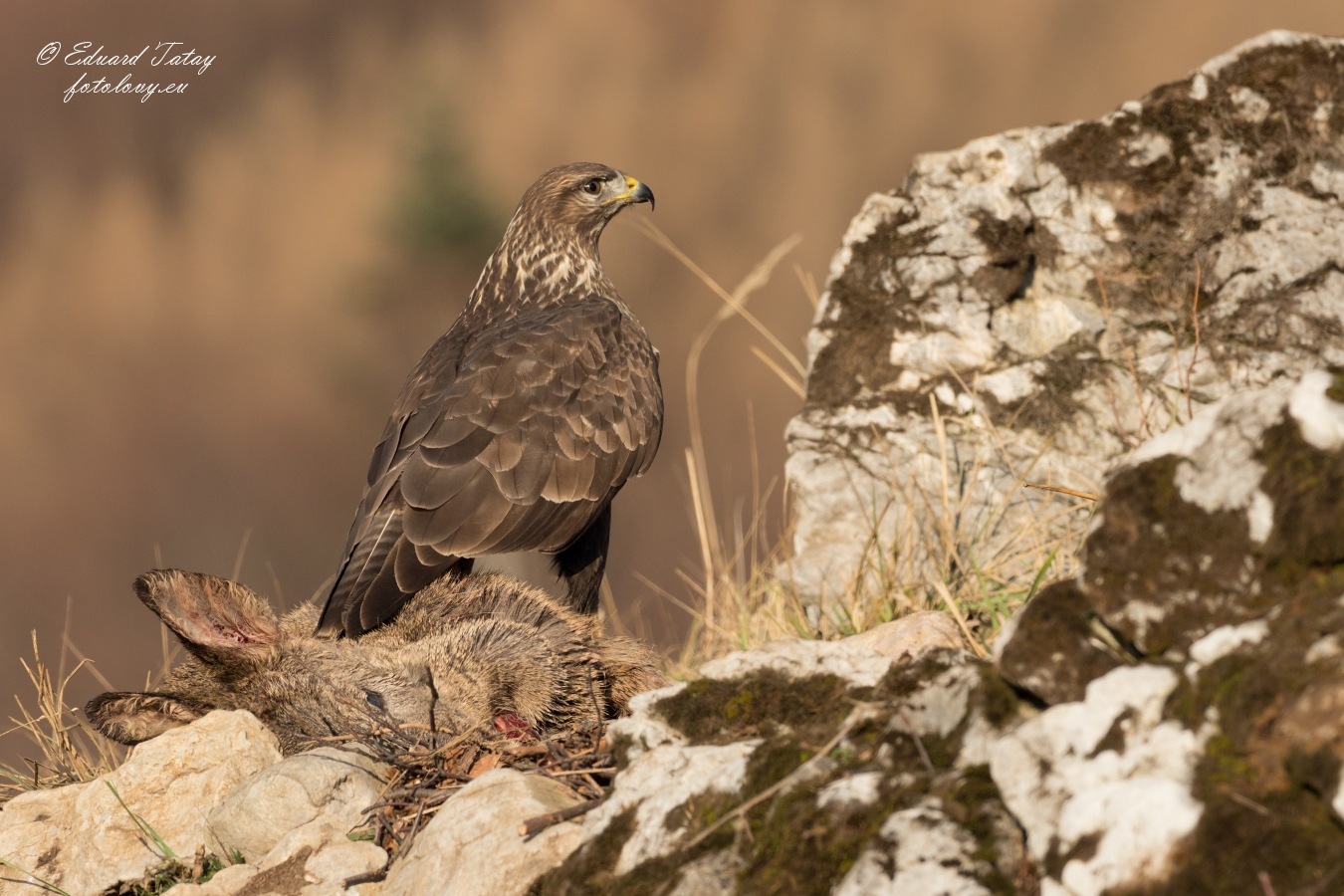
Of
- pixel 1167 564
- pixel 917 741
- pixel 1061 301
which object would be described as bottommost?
pixel 917 741

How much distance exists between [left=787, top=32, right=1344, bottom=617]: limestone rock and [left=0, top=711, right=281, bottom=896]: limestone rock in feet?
7.78

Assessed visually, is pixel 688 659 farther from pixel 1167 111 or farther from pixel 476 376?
pixel 1167 111

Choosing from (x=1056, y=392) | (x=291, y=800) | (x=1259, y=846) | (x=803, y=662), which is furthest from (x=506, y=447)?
(x=1259, y=846)

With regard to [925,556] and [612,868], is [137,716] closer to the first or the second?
[612,868]

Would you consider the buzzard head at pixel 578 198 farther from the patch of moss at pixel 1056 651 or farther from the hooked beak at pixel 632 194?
the patch of moss at pixel 1056 651

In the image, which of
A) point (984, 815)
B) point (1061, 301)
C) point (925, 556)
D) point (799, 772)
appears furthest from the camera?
point (1061, 301)

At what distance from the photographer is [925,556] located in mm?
4629

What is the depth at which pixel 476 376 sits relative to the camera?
5086mm

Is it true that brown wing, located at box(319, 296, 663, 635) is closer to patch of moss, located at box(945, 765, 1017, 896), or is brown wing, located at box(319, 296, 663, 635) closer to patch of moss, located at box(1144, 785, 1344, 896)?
patch of moss, located at box(945, 765, 1017, 896)

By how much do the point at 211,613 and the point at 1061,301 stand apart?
376cm

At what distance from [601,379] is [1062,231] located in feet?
7.13

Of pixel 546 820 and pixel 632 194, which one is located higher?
pixel 632 194

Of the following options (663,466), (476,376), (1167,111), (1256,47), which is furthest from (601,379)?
(663,466)

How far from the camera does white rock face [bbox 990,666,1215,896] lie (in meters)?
1.55
